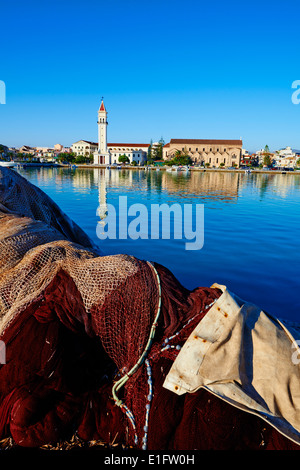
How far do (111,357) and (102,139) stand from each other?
390 ft

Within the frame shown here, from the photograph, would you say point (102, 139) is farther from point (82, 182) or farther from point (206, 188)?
point (206, 188)

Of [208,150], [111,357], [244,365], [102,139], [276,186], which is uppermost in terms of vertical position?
[102,139]

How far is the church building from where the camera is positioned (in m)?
114

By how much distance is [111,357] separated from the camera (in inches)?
95.0

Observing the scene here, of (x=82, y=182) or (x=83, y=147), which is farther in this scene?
(x=83, y=147)

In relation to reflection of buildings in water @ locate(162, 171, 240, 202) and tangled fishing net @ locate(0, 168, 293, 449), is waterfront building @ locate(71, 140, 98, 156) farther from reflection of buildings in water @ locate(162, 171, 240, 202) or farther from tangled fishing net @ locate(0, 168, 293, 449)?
tangled fishing net @ locate(0, 168, 293, 449)

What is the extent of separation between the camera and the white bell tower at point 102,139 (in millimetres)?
113250

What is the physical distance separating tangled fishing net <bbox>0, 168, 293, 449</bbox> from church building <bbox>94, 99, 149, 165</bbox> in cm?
11430

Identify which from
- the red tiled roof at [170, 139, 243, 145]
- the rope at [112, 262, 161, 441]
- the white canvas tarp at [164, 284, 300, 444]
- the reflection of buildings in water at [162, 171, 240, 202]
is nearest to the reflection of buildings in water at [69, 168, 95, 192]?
the reflection of buildings in water at [162, 171, 240, 202]

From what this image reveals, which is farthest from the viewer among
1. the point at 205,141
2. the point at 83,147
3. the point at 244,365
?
the point at 83,147

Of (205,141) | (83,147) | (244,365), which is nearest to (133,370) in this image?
(244,365)

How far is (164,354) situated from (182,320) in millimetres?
259

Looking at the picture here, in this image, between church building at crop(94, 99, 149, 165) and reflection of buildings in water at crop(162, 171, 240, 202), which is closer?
reflection of buildings in water at crop(162, 171, 240, 202)
